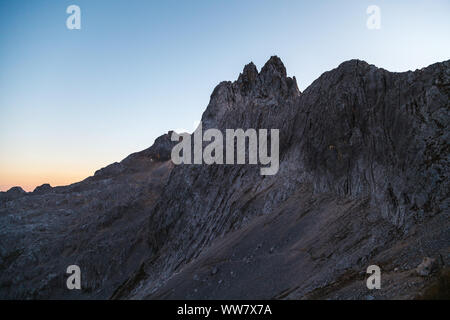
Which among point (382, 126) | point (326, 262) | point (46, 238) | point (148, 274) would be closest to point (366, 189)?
point (382, 126)

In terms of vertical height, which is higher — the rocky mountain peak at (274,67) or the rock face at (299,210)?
the rocky mountain peak at (274,67)

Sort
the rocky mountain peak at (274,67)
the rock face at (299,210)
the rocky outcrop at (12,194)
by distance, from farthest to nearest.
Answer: the rocky outcrop at (12,194) → the rocky mountain peak at (274,67) → the rock face at (299,210)

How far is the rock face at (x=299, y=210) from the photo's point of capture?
2167cm

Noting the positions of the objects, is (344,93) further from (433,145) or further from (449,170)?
(449,170)

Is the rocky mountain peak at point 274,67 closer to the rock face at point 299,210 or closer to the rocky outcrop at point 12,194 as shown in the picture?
the rock face at point 299,210

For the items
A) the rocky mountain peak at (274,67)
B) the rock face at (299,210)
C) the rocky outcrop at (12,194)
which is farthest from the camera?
the rocky outcrop at (12,194)

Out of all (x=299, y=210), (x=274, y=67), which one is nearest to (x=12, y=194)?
(x=274, y=67)

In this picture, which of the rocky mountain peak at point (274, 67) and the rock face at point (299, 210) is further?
the rocky mountain peak at point (274, 67)

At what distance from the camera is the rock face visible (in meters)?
21.7

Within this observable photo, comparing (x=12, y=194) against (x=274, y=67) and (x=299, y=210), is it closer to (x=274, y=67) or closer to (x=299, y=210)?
(x=274, y=67)

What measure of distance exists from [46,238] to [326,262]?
63775mm

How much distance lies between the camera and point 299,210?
1256 inches

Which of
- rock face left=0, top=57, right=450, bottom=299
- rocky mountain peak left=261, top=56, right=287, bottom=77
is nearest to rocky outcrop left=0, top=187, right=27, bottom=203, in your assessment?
rock face left=0, top=57, right=450, bottom=299

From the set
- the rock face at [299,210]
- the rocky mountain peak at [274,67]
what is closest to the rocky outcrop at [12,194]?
the rock face at [299,210]
